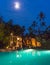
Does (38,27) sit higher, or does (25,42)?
(38,27)

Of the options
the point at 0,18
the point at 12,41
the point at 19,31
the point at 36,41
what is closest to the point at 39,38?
the point at 36,41

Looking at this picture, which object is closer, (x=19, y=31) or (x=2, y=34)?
(x=2, y=34)

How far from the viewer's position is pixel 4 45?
32.1 meters

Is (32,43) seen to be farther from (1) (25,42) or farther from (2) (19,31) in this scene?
(2) (19,31)

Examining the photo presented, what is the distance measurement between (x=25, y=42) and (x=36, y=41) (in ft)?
10.4

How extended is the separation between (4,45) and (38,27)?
645 inches

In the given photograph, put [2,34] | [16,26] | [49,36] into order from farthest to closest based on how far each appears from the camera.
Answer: [49,36] < [16,26] < [2,34]

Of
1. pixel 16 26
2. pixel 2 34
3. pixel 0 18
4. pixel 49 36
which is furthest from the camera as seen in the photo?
pixel 49 36

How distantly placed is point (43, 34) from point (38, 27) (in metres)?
2.45

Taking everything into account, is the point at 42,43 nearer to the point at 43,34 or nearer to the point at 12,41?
the point at 43,34

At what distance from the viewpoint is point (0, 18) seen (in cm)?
3409

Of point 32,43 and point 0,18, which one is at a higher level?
point 0,18

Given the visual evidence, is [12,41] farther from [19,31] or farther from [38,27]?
[38,27]

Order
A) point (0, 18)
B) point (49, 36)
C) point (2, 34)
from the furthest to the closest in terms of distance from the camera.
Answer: point (49, 36) → point (0, 18) → point (2, 34)
